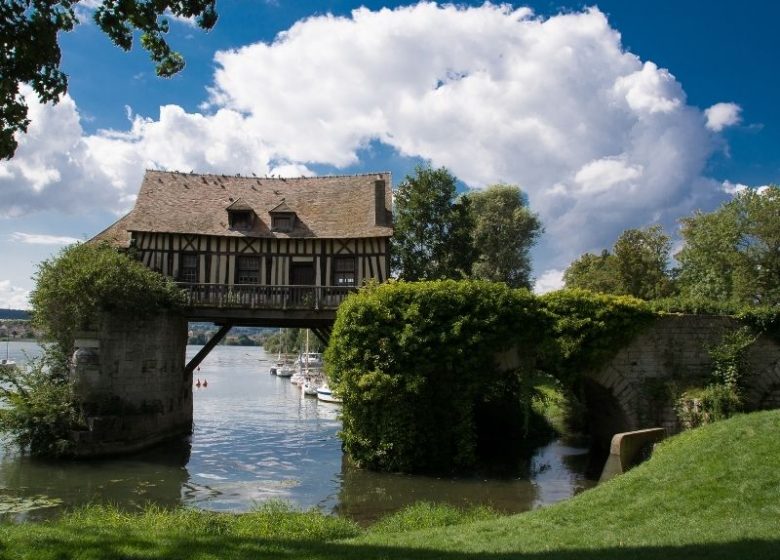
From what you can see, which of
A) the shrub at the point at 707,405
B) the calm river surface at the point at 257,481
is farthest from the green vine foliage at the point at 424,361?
the shrub at the point at 707,405

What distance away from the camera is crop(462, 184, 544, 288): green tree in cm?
4044

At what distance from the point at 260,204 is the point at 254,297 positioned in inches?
177

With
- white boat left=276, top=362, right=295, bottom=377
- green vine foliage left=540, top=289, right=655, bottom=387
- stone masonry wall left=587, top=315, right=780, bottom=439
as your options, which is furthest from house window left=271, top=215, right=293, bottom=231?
white boat left=276, top=362, right=295, bottom=377

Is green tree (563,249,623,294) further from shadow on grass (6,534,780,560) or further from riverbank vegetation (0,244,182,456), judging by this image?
shadow on grass (6,534,780,560)

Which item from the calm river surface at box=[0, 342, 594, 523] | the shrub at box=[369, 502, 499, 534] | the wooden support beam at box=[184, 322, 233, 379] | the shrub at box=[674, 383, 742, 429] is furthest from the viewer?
the wooden support beam at box=[184, 322, 233, 379]

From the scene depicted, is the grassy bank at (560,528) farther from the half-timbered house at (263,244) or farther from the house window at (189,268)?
the house window at (189,268)

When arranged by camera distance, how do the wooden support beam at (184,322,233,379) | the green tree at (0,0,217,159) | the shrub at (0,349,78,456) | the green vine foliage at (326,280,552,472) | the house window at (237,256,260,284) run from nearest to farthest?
the green tree at (0,0,217,159) < the green vine foliage at (326,280,552,472) < the shrub at (0,349,78,456) < the wooden support beam at (184,322,233,379) < the house window at (237,256,260,284)

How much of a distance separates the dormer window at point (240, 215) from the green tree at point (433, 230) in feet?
34.4

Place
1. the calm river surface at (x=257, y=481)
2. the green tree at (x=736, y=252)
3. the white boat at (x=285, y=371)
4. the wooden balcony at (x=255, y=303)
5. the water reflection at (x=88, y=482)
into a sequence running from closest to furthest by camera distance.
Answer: the water reflection at (x=88, y=482) → the calm river surface at (x=257, y=481) → the wooden balcony at (x=255, y=303) → the green tree at (x=736, y=252) → the white boat at (x=285, y=371)

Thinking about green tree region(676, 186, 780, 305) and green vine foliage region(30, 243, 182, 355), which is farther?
green tree region(676, 186, 780, 305)

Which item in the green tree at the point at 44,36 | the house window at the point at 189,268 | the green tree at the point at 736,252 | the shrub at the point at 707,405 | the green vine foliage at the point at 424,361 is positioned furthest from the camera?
the green tree at the point at 736,252

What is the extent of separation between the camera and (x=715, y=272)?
112ft

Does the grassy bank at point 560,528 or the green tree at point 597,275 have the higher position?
the green tree at point 597,275

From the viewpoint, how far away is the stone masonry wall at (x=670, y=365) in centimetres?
1630
